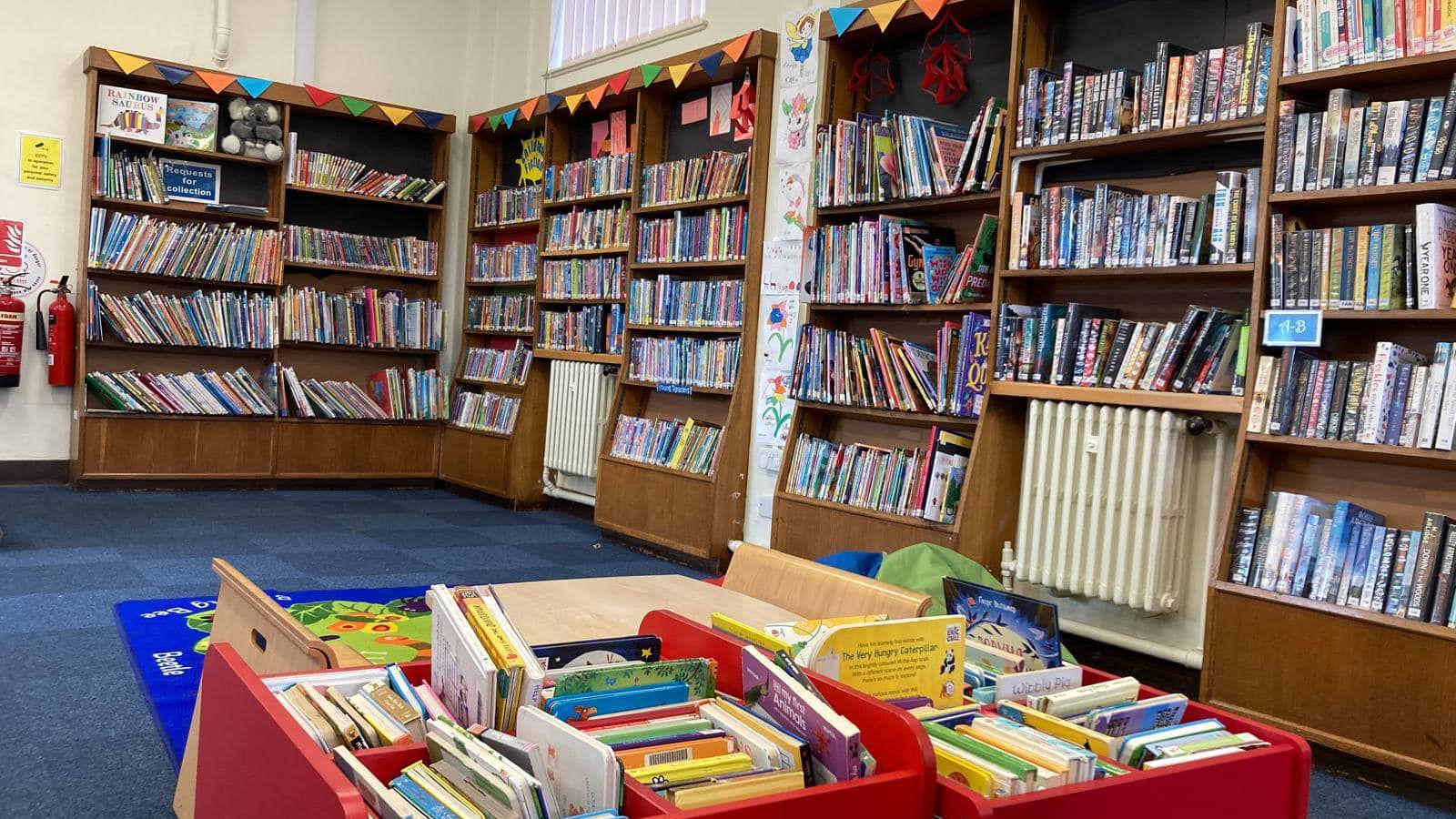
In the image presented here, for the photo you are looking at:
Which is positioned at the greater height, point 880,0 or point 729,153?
point 880,0

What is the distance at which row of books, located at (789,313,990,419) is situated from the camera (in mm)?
4105

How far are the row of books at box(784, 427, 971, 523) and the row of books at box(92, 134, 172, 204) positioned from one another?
176 inches

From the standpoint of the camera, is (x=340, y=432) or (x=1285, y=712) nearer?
(x=1285, y=712)

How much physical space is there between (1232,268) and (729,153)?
294 centimetres

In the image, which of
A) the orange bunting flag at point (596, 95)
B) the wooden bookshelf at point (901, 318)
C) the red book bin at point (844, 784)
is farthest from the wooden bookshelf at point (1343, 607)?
the orange bunting flag at point (596, 95)

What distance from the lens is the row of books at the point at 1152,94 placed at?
3285 mm

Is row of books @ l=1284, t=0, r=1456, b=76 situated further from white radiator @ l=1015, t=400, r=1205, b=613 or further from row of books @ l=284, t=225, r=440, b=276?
row of books @ l=284, t=225, r=440, b=276

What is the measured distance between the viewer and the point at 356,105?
292 inches

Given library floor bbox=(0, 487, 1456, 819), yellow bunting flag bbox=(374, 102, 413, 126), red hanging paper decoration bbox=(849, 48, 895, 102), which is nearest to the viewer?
library floor bbox=(0, 487, 1456, 819)

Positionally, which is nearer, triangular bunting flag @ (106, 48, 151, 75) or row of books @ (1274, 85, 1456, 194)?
row of books @ (1274, 85, 1456, 194)

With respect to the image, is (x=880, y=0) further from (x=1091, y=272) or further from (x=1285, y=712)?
(x=1285, y=712)

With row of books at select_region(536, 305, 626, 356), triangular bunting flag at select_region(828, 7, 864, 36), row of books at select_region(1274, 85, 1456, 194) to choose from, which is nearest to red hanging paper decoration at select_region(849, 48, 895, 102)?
triangular bunting flag at select_region(828, 7, 864, 36)

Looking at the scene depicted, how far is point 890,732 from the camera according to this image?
3.82 feet

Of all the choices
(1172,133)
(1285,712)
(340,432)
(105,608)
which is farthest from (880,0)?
(340,432)
